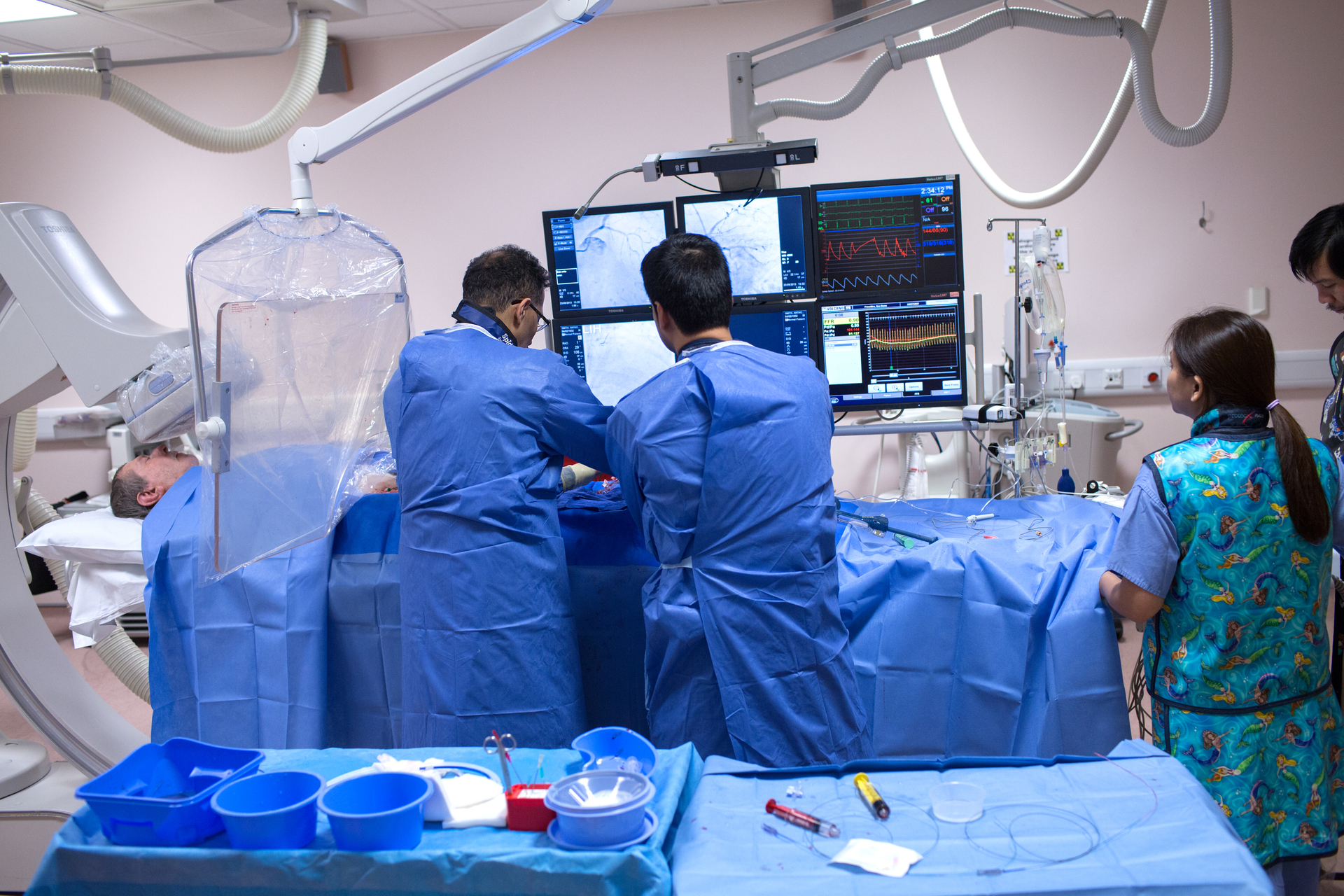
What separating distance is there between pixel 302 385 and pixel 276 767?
845 mm

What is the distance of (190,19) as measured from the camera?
374 centimetres

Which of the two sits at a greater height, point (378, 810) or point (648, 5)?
point (648, 5)

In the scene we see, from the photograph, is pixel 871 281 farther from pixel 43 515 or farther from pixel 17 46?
pixel 17 46

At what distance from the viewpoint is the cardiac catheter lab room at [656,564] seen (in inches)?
44.0

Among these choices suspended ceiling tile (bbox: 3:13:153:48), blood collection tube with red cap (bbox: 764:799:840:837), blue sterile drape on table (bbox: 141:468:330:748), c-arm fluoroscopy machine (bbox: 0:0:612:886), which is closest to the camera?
blood collection tube with red cap (bbox: 764:799:840:837)

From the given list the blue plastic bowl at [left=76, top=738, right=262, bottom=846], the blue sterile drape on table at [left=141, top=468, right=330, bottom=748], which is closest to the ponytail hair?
the blue plastic bowl at [left=76, top=738, right=262, bottom=846]

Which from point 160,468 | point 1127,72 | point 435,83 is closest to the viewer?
point 435,83

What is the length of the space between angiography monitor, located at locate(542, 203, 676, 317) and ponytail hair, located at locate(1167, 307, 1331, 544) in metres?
1.55

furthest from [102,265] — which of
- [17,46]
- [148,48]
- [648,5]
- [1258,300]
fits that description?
[1258,300]

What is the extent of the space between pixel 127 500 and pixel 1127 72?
2883mm

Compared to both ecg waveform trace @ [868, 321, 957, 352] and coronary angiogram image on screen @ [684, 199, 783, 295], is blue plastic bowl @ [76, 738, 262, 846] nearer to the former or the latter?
coronary angiogram image on screen @ [684, 199, 783, 295]

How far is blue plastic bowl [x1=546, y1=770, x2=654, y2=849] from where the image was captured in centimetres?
104

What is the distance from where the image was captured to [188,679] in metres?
2.22

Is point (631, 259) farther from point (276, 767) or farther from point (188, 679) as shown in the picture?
point (276, 767)
